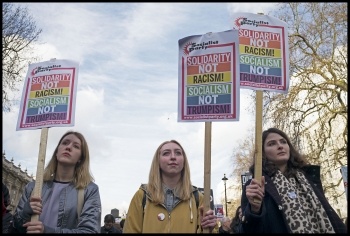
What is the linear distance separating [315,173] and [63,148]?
263cm

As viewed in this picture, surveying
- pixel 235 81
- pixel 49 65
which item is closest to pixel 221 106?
pixel 235 81

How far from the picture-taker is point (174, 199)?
436 cm

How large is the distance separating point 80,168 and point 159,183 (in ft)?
2.81

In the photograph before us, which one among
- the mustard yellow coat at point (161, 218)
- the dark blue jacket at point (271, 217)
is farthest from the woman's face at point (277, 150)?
the mustard yellow coat at point (161, 218)

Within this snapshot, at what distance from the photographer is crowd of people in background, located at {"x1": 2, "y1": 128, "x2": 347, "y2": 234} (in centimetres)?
398

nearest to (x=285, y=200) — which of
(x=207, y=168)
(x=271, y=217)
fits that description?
(x=271, y=217)

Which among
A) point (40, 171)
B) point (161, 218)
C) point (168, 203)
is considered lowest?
point (161, 218)

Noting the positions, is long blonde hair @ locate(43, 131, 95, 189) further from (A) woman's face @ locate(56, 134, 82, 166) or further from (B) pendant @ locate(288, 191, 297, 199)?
(B) pendant @ locate(288, 191, 297, 199)

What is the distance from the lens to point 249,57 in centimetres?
467

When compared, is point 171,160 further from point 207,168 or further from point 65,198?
point 65,198

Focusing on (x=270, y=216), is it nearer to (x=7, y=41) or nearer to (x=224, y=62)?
(x=224, y=62)

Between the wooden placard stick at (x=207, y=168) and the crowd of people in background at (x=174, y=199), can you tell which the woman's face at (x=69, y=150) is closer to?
the crowd of people in background at (x=174, y=199)

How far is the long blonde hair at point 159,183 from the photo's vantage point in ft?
14.2

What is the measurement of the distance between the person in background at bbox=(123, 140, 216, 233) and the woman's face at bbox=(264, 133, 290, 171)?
84 centimetres
